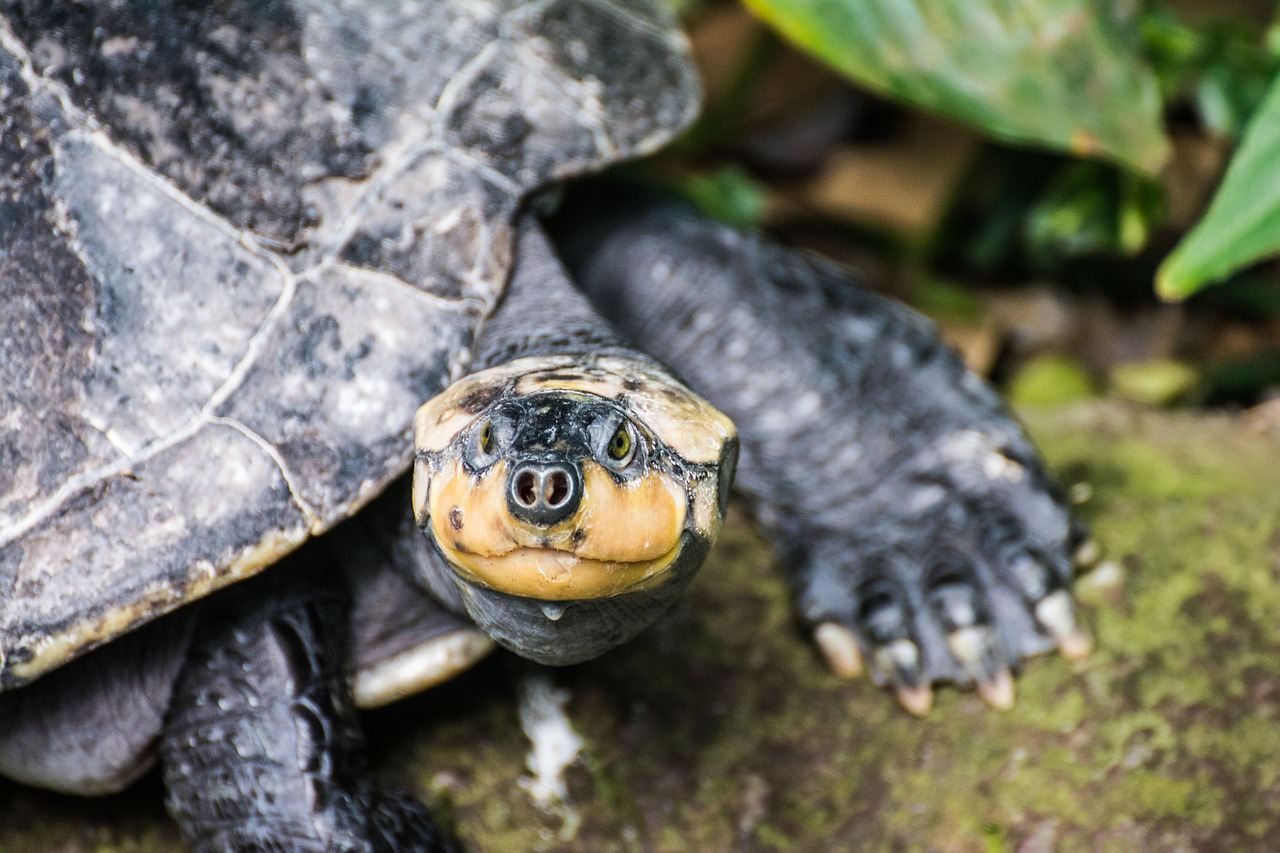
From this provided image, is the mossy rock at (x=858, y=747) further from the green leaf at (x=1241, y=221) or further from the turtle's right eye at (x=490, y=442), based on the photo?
the turtle's right eye at (x=490, y=442)

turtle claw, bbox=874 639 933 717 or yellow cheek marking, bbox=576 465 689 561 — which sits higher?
yellow cheek marking, bbox=576 465 689 561

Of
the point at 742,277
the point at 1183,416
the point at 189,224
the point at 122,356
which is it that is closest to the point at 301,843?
the point at 122,356

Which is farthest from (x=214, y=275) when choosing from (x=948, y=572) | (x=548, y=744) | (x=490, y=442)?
(x=948, y=572)

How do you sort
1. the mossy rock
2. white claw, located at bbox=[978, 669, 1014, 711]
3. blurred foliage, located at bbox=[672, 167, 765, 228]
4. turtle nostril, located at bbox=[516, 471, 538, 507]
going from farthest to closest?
1. blurred foliage, located at bbox=[672, 167, 765, 228]
2. white claw, located at bbox=[978, 669, 1014, 711]
3. the mossy rock
4. turtle nostril, located at bbox=[516, 471, 538, 507]

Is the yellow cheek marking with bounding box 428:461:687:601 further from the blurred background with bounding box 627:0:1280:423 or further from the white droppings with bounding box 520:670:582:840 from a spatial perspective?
the blurred background with bounding box 627:0:1280:423

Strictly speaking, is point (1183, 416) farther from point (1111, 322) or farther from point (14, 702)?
point (14, 702)

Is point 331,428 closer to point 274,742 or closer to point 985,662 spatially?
point 274,742

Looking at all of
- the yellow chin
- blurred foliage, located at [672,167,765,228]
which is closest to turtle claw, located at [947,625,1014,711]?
the yellow chin
